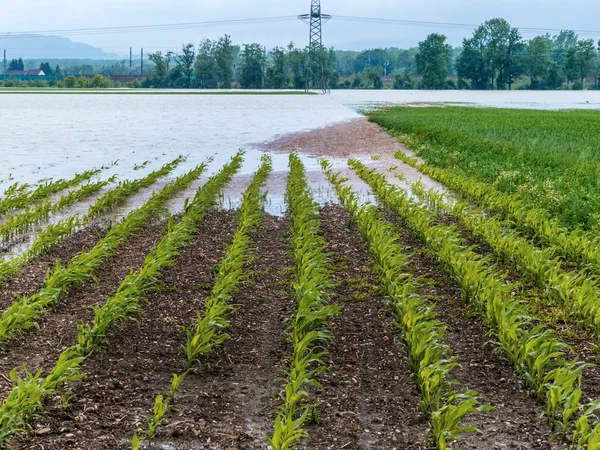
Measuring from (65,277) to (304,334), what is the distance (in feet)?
8.12

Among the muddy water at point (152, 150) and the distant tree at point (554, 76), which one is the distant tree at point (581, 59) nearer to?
the distant tree at point (554, 76)

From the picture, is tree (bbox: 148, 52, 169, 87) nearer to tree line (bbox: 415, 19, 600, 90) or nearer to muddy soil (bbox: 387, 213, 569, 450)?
tree line (bbox: 415, 19, 600, 90)

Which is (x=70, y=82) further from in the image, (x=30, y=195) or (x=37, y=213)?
(x=37, y=213)

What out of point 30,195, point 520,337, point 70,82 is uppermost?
point 70,82

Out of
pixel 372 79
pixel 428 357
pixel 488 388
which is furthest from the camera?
pixel 372 79

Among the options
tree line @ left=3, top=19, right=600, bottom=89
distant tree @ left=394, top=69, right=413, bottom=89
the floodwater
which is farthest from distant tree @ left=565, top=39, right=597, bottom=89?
the floodwater

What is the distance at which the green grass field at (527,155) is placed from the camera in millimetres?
9906

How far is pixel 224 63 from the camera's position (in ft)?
384

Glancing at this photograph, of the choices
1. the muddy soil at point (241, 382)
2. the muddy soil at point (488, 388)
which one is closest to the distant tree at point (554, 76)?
the muddy soil at point (488, 388)

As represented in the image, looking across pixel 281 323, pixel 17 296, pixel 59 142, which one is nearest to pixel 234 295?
pixel 281 323

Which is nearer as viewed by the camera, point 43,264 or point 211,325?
point 211,325

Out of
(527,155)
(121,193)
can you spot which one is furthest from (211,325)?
(527,155)

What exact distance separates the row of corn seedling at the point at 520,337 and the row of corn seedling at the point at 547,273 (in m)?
0.36

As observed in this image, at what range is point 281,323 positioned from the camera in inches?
231
